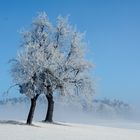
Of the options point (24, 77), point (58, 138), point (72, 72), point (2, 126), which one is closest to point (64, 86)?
point (72, 72)

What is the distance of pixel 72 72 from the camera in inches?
2601

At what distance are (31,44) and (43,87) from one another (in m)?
6.02

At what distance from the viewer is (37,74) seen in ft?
198

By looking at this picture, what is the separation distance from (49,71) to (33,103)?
14.0 feet

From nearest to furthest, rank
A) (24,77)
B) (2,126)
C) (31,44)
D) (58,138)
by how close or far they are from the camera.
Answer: (58,138), (2,126), (24,77), (31,44)

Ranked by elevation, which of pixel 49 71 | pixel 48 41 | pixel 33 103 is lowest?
pixel 33 103

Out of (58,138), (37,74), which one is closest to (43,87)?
(37,74)

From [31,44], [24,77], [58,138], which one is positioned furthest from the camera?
[31,44]

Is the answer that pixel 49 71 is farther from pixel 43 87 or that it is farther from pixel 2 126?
pixel 2 126

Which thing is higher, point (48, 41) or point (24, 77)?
point (48, 41)

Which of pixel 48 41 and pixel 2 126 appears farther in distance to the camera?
pixel 48 41

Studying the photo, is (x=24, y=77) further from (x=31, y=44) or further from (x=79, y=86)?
(x=79, y=86)

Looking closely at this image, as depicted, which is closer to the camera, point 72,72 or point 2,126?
point 2,126

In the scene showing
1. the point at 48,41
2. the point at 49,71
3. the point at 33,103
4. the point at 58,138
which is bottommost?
the point at 58,138
